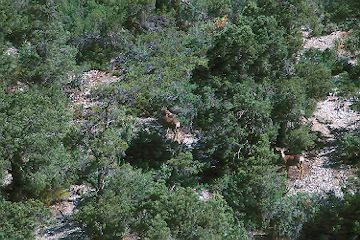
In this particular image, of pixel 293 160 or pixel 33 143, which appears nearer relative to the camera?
pixel 33 143

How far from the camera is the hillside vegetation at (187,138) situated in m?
15.1

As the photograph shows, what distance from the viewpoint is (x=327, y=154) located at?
818 inches

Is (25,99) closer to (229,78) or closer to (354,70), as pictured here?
(229,78)

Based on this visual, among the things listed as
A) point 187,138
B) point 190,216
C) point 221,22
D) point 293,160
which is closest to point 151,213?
point 190,216

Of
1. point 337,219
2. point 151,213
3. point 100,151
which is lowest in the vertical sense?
point 337,219

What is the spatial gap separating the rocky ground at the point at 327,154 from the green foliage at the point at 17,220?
26.7ft

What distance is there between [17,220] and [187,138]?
351 inches

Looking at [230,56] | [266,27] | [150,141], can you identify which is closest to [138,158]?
[150,141]

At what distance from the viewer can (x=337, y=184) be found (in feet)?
62.5

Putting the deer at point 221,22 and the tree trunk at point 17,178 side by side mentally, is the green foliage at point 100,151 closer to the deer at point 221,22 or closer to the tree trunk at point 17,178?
the tree trunk at point 17,178

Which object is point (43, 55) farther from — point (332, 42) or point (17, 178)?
point (332, 42)

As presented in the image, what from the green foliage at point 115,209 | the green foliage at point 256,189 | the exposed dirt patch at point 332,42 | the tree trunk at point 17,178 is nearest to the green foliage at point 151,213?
Answer: the green foliage at point 115,209

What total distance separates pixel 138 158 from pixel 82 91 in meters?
7.40

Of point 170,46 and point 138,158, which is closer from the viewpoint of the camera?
point 138,158
